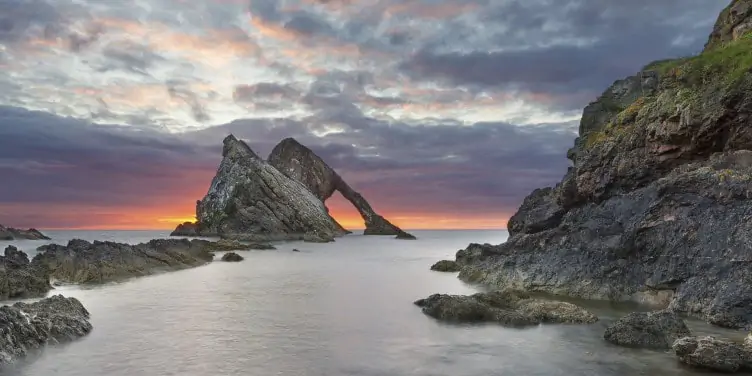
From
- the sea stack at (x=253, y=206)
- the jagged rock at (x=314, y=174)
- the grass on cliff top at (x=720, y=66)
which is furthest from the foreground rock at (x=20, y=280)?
the jagged rock at (x=314, y=174)

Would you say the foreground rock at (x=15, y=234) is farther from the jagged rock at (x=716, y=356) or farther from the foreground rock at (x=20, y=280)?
the jagged rock at (x=716, y=356)

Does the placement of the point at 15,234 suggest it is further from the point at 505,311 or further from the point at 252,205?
the point at 505,311

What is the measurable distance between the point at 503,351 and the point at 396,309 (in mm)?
9269

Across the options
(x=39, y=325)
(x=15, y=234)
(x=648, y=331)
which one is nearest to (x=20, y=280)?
(x=39, y=325)

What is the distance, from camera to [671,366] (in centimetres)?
1323

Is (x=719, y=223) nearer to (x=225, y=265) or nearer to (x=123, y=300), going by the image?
(x=123, y=300)

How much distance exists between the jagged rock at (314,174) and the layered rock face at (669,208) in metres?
114

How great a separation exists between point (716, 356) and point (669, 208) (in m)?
11.5

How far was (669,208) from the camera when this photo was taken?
75.4ft

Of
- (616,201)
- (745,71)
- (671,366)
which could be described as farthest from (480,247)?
(671,366)

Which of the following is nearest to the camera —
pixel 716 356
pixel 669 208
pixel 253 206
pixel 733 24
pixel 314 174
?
pixel 716 356

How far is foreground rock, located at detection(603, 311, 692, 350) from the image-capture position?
15.1 metres

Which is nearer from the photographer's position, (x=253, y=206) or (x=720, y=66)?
(x=720, y=66)

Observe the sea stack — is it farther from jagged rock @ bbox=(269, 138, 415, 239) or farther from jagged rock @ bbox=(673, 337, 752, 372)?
jagged rock @ bbox=(673, 337, 752, 372)
